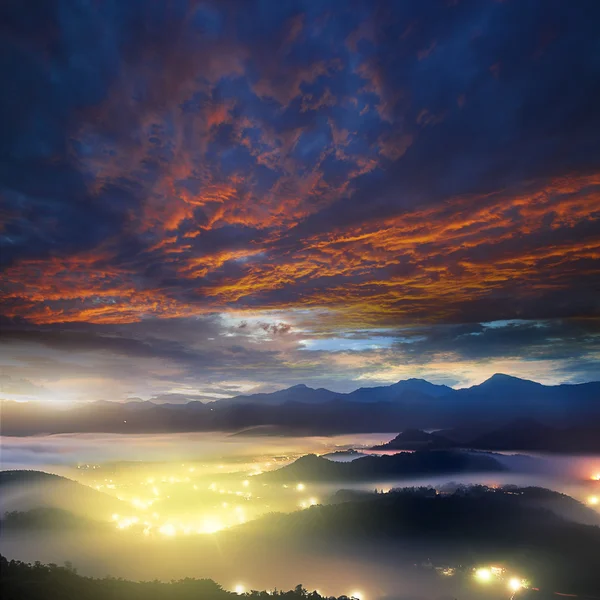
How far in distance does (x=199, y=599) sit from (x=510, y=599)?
6242 inches

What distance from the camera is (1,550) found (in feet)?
648

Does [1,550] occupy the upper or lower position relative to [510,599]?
upper

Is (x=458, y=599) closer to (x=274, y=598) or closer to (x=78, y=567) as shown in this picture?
(x=274, y=598)

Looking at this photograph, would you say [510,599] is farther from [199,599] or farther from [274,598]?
[199,599]

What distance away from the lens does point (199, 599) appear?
103875mm

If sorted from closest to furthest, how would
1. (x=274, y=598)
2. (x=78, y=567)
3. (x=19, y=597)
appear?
(x=19, y=597)
(x=274, y=598)
(x=78, y=567)

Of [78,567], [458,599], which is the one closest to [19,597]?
[78,567]

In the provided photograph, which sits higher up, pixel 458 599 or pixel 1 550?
pixel 1 550

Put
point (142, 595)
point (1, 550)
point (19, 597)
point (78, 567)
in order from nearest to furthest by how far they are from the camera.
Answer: point (19, 597) < point (142, 595) < point (78, 567) < point (1, 550)

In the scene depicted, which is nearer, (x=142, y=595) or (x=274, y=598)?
(x=142, y=595)

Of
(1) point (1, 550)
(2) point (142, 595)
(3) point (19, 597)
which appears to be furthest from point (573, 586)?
(1) point (1, 550)

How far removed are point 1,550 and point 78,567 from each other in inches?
1822

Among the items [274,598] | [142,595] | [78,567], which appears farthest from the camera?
[78,567]

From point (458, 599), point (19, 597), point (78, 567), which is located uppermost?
point (19, 597)
